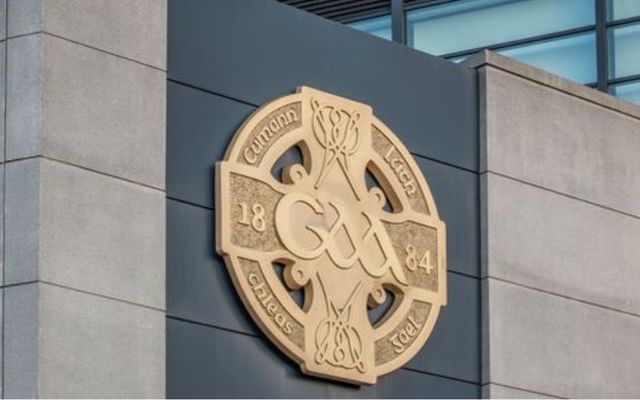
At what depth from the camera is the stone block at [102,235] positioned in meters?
20.5

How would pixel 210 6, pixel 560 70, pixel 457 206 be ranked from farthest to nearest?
pixel 560 70 < pixel 457 206 < pixel 210 6

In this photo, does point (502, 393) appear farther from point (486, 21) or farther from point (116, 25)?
point (486, 21)

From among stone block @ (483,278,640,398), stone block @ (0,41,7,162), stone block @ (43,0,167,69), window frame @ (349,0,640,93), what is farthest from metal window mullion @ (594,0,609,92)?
stone block @ (0,41,7,162)

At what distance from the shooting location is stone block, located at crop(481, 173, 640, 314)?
2480 centimetres

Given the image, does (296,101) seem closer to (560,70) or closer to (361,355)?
(361,355)

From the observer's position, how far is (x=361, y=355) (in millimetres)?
23016

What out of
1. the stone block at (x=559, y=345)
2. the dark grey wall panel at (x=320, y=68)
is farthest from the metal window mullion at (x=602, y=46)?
the dark grey wall panel at (x=320, y=68)

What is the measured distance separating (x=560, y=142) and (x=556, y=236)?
1.01 m

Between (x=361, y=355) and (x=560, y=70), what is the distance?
12217 mm

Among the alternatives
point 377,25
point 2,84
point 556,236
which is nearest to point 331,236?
point 556,236

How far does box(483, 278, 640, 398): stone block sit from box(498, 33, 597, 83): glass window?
8.97m

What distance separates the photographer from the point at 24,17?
2102cm

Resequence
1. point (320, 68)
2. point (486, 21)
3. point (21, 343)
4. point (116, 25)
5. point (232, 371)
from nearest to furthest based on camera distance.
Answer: point (21, 343) → point (116, 25) → point (232, 371) → point (320, 68) → point (486, 21)

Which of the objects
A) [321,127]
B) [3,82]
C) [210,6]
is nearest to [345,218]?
[321,127]
